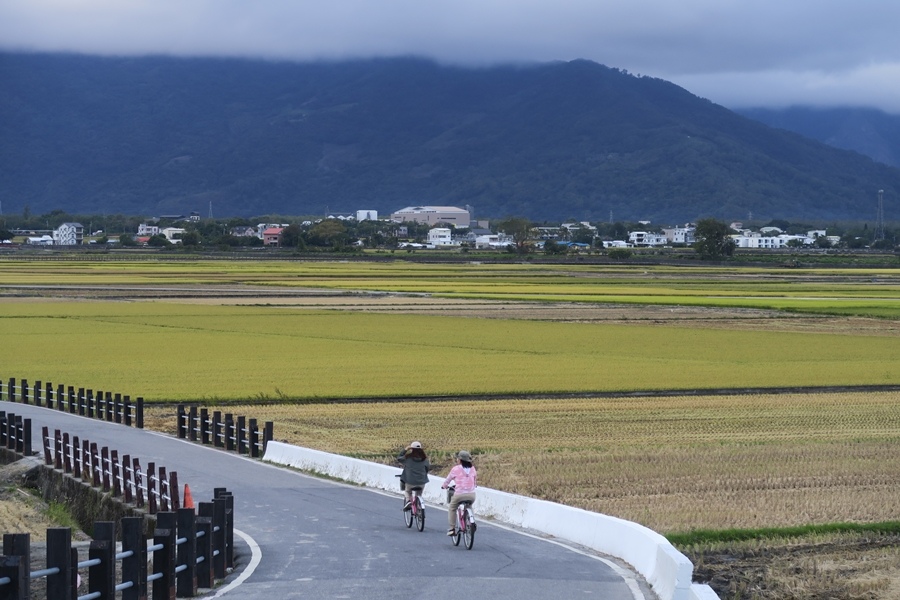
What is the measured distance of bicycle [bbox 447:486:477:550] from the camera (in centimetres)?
1490

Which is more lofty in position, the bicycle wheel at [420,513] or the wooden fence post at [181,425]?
the bicycle wheel at [420,513]

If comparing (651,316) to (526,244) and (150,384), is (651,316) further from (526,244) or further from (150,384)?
(526,244)

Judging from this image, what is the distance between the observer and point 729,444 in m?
24.0

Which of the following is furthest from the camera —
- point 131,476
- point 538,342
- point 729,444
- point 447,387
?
point 538,342

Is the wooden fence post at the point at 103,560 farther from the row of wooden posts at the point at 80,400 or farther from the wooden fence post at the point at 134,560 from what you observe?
the row of wooden posts at the point at 80,400

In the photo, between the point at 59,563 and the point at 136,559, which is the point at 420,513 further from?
the point at 59,563

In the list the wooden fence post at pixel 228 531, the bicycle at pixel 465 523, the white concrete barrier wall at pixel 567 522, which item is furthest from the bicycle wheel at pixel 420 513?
the wooden fence post at pixel 228 531

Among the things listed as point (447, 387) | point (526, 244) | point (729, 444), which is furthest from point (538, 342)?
point (526, 244)

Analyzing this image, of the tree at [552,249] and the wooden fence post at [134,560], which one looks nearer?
the wooden fence post at [134,560]

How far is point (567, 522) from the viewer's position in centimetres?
1614

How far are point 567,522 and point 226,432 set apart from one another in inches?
405

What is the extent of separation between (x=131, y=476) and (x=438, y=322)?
39600 mm

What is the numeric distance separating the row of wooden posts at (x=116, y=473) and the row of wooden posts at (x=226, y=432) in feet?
8.25

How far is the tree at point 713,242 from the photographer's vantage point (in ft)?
527
